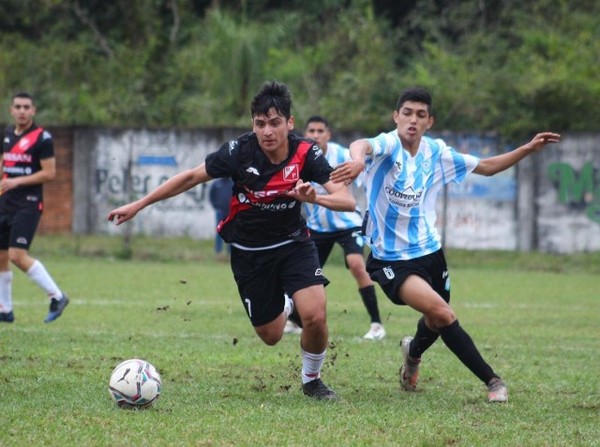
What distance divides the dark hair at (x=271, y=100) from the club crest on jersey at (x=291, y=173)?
1.02ft

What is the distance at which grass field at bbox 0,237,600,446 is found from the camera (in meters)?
5.89

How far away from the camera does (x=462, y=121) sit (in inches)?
992

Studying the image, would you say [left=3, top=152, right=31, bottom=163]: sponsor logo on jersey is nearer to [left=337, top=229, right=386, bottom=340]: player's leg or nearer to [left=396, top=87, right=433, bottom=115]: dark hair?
[left=337, top=229, right=386, bottom=340]: player's leg

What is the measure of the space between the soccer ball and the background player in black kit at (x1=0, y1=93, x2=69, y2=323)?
498 cm

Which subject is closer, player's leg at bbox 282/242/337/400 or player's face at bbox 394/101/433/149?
player's leg at bbox 282/242/337/400

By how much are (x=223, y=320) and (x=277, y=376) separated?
4162mm

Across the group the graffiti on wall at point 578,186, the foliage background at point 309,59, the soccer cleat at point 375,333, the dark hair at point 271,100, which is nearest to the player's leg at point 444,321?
the dark hair at point 271,100

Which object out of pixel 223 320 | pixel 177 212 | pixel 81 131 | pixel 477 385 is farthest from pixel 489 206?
pixel 477 385

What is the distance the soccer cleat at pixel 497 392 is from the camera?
7.11m

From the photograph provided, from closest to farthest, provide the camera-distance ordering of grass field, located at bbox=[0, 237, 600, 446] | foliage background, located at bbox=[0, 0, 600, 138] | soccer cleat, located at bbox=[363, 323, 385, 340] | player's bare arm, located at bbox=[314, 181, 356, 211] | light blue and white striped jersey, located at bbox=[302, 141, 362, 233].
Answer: grass field, located at bbox=[0, 237, 600, 446] < player's bare arm, located at bbox=[314, 181, 356, 211] < soccer cleat, located at bbox=[363, 323, 385, 340] < light blue and white striped jersey, located at bbox=[302, 141, 362, 233] < foliage background, located at bbox=[0, 0, 600, 138]

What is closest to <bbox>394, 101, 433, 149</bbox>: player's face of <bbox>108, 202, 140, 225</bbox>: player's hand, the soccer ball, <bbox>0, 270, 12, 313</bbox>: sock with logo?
<bbox>108, 202, 140, 225</bbox>: player's hand

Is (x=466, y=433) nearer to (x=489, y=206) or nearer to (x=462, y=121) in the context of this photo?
(x=489, y=206)

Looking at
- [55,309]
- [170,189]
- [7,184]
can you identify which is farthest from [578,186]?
[170,189]

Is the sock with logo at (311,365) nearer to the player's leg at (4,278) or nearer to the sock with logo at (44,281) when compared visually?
the sock with logo at (44,281)
